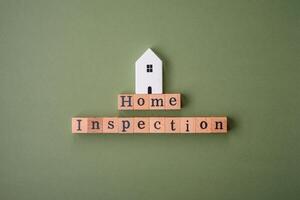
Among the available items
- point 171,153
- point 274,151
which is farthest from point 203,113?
point 274,151

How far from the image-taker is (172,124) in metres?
1.60

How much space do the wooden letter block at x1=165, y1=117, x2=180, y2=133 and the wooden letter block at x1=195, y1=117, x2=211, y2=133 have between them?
0.10m

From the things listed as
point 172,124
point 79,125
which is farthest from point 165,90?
point 79,125

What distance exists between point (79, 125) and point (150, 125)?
383 millimetres

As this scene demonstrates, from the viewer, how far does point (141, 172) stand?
5.37ft

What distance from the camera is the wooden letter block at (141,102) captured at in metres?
1.62

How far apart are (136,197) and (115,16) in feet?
3.30

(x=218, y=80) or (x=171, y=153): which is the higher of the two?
(x=218, y=80)

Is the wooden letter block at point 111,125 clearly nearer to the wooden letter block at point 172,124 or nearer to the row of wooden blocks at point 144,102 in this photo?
the row of wooden blocks at point 144,102

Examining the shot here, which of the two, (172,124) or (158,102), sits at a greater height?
(158,102)

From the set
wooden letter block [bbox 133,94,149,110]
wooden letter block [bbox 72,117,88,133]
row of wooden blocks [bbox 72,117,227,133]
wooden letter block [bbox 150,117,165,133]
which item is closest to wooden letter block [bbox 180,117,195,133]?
row of wooden blocks [bbox 72,117,227,133]

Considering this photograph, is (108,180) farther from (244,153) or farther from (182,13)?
(182,13)

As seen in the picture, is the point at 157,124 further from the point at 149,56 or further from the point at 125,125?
the point at 149,56

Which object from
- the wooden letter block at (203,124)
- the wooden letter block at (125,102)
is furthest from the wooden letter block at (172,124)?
the wooden letter block at (125,102)
